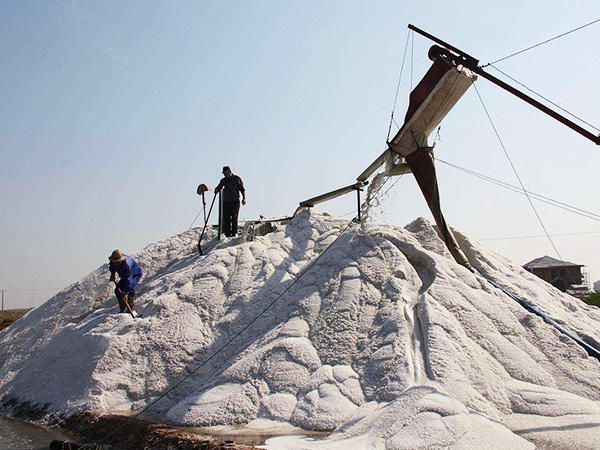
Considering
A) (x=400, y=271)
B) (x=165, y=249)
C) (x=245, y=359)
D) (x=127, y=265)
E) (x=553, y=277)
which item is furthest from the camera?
(x=553, y=277)

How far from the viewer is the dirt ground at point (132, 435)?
3.82m

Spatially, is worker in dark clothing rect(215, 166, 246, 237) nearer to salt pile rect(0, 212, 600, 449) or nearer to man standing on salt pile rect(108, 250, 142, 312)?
salt pile rect(0, 212, 600, 449)

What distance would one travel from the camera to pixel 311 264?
21.2 feet

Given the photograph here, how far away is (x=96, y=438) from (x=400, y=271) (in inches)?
131

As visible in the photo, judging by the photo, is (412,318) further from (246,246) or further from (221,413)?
(246,246)

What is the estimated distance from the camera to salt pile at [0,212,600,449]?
4.02 metres

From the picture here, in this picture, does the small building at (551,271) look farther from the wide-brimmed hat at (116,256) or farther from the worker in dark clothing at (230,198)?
the wide-brimmed hat at (116,256)

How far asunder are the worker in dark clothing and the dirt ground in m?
3.96

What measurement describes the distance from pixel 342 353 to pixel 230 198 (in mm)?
3905

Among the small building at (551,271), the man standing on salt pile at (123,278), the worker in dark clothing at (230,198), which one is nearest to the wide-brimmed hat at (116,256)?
the man standing on salt pile at (123,278)

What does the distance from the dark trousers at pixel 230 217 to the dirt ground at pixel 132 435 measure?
394cm

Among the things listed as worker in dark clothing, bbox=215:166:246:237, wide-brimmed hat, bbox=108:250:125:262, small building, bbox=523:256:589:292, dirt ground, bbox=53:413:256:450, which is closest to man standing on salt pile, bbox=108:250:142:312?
wide-brimmed hat, bbox=108:250:125:262

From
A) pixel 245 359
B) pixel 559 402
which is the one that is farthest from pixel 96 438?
pixel 559 402

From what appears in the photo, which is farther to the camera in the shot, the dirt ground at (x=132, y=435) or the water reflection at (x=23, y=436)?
the water reflection at (x=23, y=436)
